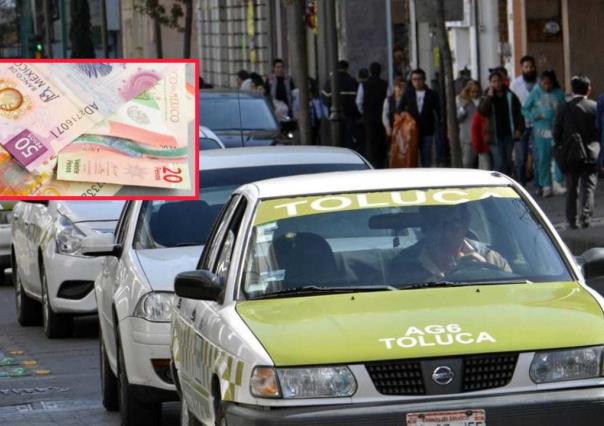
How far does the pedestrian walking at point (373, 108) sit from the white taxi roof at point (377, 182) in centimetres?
2409

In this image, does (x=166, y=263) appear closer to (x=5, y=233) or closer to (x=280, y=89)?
(x=5, y=233)

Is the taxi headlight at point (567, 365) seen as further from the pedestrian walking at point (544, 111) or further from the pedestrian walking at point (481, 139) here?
the pedestrian walking at point (481, 139)

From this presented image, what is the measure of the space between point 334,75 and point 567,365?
2372cm

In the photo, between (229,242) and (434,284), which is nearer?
(434,284)

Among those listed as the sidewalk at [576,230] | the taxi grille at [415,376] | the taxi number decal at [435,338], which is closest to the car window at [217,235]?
the taxi number decal at [435,338]

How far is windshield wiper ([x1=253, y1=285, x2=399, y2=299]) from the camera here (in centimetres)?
800

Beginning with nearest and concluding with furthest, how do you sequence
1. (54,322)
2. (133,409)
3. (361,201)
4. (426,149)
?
1. (361,201)
2. (133,409)
3. (54,322)
4. (426,149)

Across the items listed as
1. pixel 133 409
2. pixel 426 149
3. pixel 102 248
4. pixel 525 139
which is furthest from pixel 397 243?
pixel 426 149

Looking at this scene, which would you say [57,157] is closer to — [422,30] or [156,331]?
[156,331]

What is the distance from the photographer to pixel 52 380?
45.1 ft

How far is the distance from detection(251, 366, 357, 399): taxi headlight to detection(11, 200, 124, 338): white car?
9.07 m

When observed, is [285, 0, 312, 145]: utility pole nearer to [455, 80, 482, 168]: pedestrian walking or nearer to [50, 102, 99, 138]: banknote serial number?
[455, 80, 482, 168]: pedestrian walking

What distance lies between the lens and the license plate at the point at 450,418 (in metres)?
7.09

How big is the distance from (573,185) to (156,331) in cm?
1215
